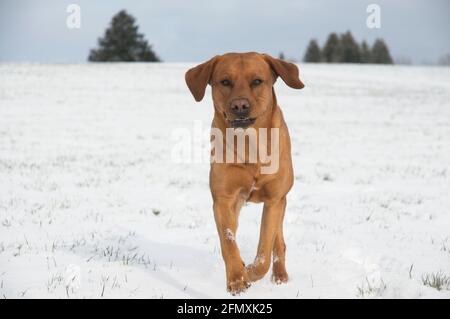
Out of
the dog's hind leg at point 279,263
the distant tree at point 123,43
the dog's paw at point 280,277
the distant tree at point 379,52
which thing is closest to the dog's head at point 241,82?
the dog's hind leg at point 279,263

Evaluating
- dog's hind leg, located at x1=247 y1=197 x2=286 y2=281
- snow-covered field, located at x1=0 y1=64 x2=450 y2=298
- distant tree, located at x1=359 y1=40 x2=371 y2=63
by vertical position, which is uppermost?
distant tree, located at x1=359 y1=40 x2=371 y2=63

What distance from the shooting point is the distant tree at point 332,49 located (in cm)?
6156

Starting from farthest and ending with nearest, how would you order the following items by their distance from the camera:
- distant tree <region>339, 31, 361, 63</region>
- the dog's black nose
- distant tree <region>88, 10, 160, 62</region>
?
distant tree <region>339, 31, 361, 63</region>
distant tree <region>88, 10, 160, 62</region>
the dog's black nose

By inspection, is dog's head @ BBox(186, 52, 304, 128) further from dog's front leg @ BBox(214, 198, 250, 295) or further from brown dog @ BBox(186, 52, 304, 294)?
dog's front leg @ BBox(214, 198, 250, 295)

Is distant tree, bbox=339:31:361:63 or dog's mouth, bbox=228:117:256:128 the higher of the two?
distant tree, bbox=339:31:361:63

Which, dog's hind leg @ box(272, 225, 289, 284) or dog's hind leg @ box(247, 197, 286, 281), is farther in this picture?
dog's hind leg @ box(272, 225, 289, 284)

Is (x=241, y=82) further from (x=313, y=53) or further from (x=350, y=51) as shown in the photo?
(x=313, y=53)

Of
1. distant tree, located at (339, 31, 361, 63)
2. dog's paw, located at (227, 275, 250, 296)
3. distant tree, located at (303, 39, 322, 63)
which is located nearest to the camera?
dog's paw, located at (227, 275, 250, 296)

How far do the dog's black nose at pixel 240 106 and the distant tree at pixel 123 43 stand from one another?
51646mm

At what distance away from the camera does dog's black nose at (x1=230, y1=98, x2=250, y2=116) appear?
11.7ft

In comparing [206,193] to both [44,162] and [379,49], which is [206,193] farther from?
[379,49]

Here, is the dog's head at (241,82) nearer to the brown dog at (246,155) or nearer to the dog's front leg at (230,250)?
the brown dog at (246,155)

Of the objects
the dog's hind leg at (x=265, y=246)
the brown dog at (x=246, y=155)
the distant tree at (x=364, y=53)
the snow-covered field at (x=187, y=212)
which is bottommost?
the snow-covered field at (x=187, y=212)

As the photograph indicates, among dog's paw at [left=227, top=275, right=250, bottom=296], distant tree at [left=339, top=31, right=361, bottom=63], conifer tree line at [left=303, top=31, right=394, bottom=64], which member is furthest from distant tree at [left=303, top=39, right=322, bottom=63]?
dog's paw at [left=227, top=275, right=250, bottom=296]
